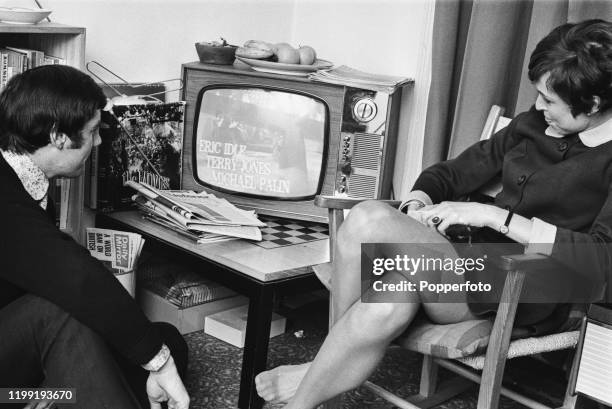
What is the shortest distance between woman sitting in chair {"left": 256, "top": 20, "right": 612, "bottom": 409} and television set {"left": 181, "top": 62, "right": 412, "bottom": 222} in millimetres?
504

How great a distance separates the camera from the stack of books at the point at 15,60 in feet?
5.97

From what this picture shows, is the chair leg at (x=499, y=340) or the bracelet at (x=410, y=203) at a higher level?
the bracelet at (x=410, y=203)

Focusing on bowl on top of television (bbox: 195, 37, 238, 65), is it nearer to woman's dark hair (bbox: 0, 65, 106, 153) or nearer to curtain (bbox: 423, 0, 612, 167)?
curtain (bbox: 423, 0, 612, 167)

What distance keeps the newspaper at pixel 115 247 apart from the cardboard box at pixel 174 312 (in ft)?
0.84

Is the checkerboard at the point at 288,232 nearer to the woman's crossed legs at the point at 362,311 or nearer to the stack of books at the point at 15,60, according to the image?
the woman's crossed legs at the point at 362,311

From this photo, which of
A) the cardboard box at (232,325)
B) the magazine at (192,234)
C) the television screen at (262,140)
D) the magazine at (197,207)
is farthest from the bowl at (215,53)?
the cardboard box at (232,325)

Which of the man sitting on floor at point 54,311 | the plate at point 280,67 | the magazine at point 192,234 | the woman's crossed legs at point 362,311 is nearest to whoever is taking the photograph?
the man sitting on floor at point 54,311

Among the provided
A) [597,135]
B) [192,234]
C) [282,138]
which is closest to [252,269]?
[192,234]

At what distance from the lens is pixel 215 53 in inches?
94.3

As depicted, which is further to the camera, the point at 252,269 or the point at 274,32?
Result: the point at 274,32

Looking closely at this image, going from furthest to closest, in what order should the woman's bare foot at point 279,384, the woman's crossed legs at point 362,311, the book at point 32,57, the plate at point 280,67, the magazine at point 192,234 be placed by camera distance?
the plate at point 280,67, the magazine at point 192,234, the book at point 32,57, the woman's bare foot at point 279,384, the woman's crossed legs at point 362,311

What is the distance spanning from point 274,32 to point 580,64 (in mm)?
1520

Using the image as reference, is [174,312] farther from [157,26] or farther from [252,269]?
[157,26]

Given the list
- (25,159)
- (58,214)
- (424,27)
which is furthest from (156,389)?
(424,27)
